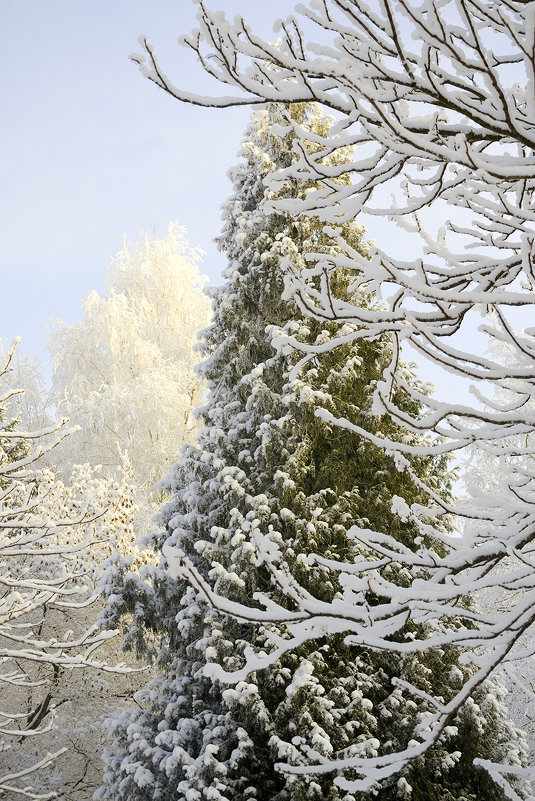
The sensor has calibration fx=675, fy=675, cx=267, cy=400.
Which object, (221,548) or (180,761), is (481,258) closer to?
(221,548)

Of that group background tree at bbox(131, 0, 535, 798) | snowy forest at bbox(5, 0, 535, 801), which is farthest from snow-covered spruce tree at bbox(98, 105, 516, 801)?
background tree at bbox(131, 0, 535, 798)

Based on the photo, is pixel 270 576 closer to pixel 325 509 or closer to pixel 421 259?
pixel 325 509

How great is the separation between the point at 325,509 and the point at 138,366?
10.8 m

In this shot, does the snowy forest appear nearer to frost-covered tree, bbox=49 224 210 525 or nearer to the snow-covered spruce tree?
the snow-covered spruce tree

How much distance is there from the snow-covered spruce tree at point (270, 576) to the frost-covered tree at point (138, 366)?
18.7 feet

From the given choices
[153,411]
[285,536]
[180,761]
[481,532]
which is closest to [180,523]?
[285,536]

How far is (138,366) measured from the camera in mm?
16156

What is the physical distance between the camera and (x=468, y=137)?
242 centimetres

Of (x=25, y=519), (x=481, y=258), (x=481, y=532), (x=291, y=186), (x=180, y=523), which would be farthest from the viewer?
(x=291, y=186)

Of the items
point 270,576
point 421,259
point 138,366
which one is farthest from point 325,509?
point 138,366

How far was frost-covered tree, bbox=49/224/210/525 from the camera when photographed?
14547 millimetres

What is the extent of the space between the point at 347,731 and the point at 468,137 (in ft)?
15.2

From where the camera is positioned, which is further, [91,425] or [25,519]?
[91,425]

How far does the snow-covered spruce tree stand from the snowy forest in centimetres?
3
